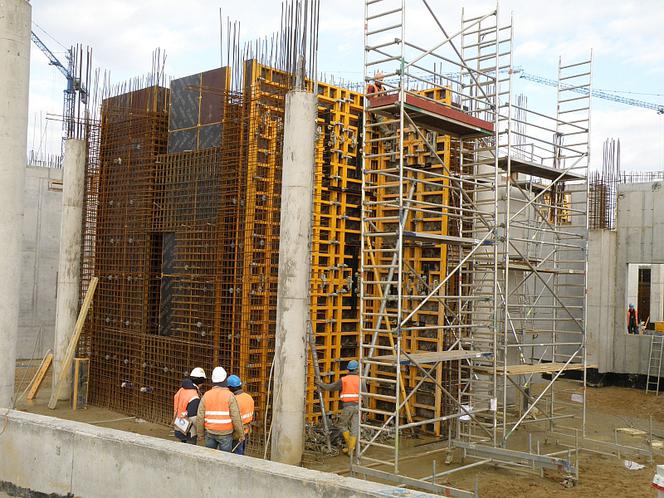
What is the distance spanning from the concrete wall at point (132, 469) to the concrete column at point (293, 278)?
370 centimetres

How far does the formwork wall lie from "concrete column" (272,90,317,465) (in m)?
0.87

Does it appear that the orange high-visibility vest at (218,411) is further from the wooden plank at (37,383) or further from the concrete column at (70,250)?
the wooden plank at (37,383)

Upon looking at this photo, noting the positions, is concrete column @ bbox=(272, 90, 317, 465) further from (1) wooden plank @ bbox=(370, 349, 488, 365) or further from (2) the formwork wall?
(1) wooden plank @ bbox=(370, 349, 488, 365)

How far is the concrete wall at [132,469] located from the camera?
594 centimetres

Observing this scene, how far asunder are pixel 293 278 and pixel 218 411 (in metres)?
2.82

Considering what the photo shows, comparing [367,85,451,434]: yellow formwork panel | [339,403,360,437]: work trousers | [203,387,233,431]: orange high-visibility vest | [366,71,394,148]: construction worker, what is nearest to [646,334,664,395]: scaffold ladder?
[367,85,451,434]: yellow formwork panel

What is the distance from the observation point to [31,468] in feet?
25.6

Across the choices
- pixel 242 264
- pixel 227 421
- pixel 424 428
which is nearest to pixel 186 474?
pixel 227 421

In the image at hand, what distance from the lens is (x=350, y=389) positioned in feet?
36.5

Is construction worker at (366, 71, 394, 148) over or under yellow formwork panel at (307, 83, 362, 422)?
over

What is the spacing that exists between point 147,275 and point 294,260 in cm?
453

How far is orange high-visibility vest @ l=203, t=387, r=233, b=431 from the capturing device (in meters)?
8.66

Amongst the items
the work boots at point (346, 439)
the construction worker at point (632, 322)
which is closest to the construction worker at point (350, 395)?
the work boots at point (346, 439)

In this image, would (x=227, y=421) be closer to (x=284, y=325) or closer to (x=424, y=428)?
(x=284, y=325)
